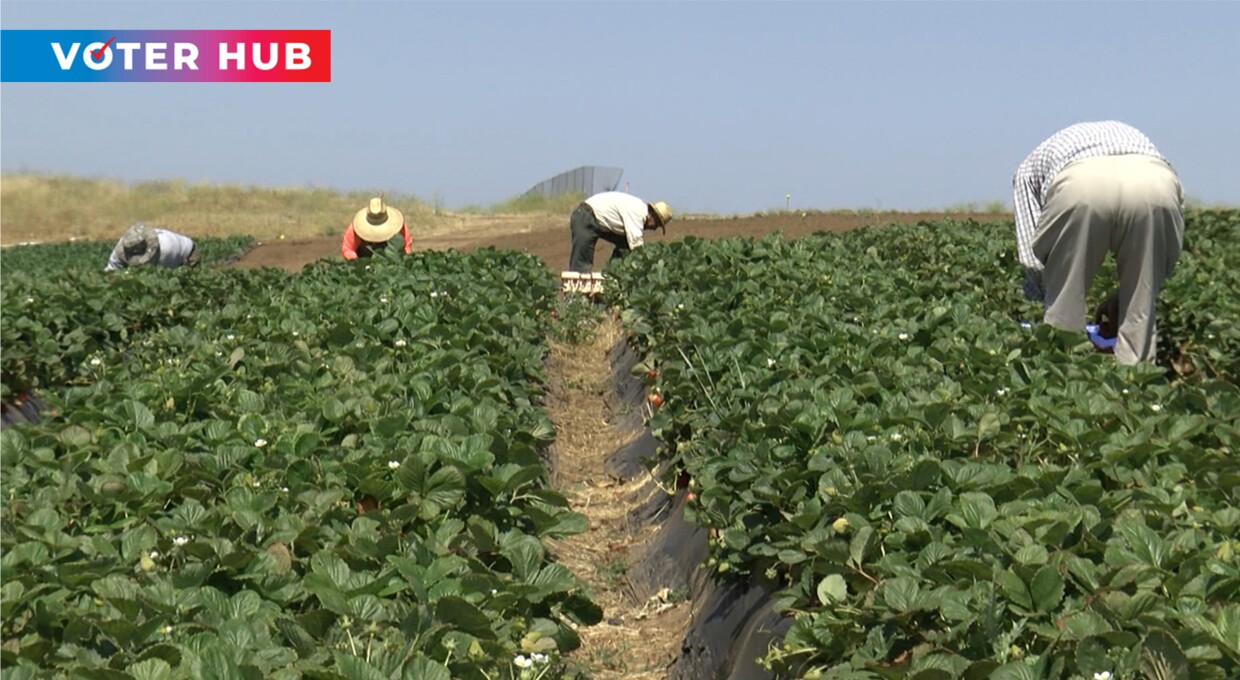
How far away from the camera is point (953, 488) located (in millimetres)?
3662

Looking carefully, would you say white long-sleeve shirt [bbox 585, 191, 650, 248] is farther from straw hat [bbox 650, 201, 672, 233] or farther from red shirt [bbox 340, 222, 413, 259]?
red shirt [bbox 340, 222, 413, 259]

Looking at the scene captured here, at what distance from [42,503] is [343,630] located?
1.35m

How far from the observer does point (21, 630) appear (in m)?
2.97

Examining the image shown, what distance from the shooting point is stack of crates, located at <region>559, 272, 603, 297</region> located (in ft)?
47.5

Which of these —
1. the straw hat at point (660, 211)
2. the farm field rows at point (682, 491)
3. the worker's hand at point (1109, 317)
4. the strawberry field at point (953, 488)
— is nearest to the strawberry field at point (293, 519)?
the farm field rows at point (682, 491)

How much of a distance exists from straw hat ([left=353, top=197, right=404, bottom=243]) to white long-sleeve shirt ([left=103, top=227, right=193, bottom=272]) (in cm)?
274

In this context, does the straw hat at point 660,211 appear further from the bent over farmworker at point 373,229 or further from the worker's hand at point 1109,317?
the worker's hand at point 1109,317

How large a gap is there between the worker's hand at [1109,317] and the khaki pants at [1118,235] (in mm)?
380

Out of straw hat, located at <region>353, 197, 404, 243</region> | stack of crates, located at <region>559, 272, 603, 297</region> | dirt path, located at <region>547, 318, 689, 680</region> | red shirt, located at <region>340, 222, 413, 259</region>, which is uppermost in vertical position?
straw hat, located at <region>353, 197, 404, 243</region>

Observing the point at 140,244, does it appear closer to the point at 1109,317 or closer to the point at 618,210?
the point at 618,210

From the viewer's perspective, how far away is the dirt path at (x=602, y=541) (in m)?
5.35

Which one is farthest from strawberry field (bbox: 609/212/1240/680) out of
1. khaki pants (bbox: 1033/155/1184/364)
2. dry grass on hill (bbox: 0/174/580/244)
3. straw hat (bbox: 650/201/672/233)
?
dry grass on hill (bbox: 0/174/580/244)

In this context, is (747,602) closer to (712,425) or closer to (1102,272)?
(712,425)

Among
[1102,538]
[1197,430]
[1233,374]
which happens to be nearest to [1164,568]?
[1102,538]
